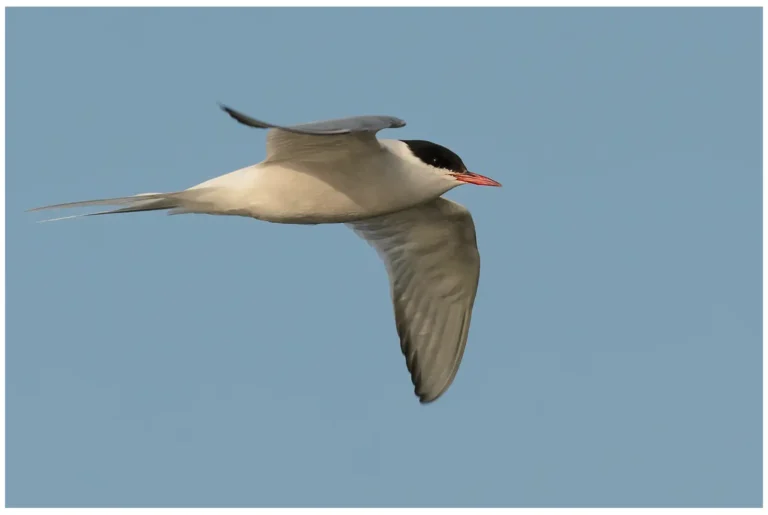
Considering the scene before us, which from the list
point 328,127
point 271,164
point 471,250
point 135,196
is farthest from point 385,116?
point 471,250

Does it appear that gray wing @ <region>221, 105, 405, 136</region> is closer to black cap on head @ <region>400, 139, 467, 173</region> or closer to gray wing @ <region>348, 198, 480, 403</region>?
black cap on head @ <region>400, 139, 467, 173</region>

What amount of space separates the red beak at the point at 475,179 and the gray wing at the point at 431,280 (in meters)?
1.66

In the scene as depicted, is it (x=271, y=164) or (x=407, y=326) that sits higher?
(x=271, y=164)

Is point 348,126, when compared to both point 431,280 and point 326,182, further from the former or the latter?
point 431,280

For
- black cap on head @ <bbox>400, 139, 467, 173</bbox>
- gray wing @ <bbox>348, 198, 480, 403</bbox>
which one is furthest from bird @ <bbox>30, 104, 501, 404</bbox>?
gray wing @ <bbox>348, 198, 480, 403</bbox>

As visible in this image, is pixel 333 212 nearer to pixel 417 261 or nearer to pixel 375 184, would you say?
pixel 375 184

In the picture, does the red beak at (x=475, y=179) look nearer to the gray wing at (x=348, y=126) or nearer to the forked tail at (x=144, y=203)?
the gray wing at (x=348, y=126)

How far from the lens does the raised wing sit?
1059cm

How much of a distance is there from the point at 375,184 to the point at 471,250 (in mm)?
2421

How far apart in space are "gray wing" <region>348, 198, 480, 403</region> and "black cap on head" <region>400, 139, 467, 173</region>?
169 centimetres

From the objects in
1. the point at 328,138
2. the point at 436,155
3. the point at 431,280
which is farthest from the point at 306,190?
the point at 431,280

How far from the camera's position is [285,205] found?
11805 millimetres

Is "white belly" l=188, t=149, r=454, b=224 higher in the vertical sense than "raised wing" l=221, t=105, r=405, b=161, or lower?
lower

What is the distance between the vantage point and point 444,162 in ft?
39.4
